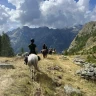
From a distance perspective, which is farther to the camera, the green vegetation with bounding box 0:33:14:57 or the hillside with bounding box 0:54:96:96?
the green vegetation with bounding box 0:33:14:57

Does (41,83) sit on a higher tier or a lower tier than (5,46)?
lower

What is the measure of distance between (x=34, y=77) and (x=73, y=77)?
6.41 meters

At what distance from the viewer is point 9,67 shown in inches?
1060

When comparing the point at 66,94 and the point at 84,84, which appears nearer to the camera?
the point at 66,94

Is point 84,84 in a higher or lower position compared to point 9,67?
lower

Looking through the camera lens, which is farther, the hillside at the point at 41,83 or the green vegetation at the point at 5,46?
the green vegetation at the point at 5,46

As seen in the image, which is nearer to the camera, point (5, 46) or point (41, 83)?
point (41, 83)

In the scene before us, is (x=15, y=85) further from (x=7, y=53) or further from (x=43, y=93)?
(x=7, y=53)

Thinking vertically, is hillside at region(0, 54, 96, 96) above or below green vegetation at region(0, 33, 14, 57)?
below

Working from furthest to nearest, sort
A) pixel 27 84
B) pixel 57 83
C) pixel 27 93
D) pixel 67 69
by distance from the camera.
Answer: pixel 67 69
pixel 57 83
pixel 27 84
pixel 27 93

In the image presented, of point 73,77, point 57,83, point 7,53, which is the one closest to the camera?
point 57,83

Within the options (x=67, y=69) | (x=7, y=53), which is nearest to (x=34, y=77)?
(x=67, y=69)

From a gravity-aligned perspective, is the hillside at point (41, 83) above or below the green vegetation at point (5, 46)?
below

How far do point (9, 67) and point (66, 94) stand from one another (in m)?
6.51
